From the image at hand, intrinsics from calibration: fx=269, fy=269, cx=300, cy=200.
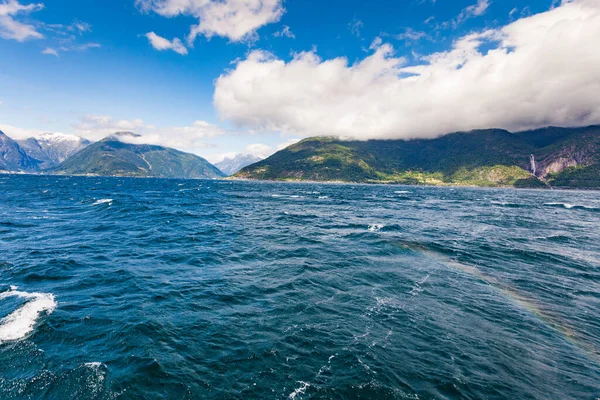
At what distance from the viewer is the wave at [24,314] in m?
15.5

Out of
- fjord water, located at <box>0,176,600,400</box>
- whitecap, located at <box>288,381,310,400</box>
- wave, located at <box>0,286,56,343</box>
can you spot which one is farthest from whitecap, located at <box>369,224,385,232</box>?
wave, located at <box>0,286,56,343</box>

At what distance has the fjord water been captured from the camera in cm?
1256

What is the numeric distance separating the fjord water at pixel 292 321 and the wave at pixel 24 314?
0.10 metres

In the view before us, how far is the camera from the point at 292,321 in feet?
59.3

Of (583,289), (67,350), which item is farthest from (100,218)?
(583,289)

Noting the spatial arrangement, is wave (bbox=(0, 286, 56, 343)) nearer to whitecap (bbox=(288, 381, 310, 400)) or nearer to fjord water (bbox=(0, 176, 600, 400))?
fjord water (bbox=(0, 176, 600, 400))

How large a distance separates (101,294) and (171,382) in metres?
13.3

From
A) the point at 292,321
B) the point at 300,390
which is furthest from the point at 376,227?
the point at 300,390

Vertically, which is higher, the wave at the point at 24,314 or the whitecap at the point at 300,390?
the wave at the point at 24,314

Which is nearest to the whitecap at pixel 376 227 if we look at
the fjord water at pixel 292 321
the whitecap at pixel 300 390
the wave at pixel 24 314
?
the fjord water at pixel 292 321

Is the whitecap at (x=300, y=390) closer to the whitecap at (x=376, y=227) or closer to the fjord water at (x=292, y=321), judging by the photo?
the fjord water at (x=292, y=321)

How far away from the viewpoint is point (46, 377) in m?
12.2

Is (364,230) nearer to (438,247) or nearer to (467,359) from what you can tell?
(438,247)

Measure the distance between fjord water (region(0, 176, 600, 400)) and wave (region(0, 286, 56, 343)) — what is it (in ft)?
0.34
